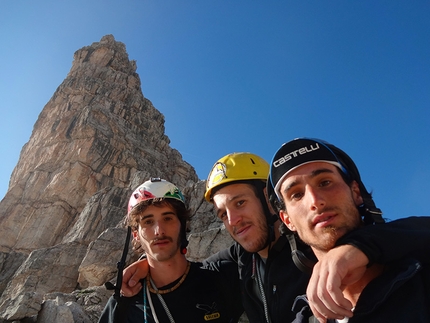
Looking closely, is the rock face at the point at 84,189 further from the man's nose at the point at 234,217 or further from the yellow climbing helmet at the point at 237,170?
the man's nose at the point at 234,217

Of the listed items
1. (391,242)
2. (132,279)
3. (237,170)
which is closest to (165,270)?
(132,279)

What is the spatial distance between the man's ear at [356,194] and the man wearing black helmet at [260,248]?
0.76 meters

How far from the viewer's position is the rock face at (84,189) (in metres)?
20.9

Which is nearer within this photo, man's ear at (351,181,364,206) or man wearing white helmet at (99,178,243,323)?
man's ear at (351,181,364,206)

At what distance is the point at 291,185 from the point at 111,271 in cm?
2403

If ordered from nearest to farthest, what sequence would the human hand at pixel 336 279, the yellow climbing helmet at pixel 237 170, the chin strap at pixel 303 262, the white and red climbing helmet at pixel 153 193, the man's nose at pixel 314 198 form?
the human hand at pixel 336 279
the man's nose at pixel 314 198
the chin strap at pixel 303 262
the yellow climbing helmet at pixel 237 170
the white and red climbing helmet at pixel 153 193

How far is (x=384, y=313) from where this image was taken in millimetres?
1843

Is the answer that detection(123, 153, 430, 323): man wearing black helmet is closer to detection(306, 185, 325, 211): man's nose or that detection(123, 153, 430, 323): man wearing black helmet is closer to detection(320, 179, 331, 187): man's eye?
→ detection(306, 185, 325, 211): man's nose

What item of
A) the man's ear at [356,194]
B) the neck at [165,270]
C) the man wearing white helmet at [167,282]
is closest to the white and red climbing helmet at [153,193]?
the man wearing white helmet at [167,282]

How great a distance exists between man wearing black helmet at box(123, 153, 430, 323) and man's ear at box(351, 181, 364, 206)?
761 mm

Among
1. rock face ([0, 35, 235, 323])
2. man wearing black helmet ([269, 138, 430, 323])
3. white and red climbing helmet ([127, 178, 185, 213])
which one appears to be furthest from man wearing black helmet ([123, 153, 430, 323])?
rock face ([0, 35, 235, 323])

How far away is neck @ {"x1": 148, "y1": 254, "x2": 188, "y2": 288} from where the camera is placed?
4926 mm

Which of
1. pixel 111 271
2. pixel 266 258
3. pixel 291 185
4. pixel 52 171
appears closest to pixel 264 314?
pixel 266 258

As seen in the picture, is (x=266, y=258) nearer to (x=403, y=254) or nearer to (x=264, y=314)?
(x=264, y=314)
